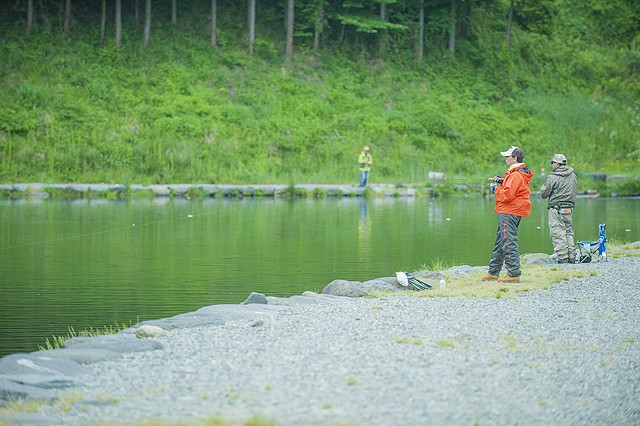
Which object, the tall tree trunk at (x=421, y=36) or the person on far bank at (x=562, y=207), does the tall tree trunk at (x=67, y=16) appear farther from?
the person on far bank at (x=562, y=207)

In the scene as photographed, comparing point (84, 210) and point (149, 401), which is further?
point (84, 210)

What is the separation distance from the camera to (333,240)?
982 inches

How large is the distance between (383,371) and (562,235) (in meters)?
10.6

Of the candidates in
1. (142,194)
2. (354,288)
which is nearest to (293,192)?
(142,194)

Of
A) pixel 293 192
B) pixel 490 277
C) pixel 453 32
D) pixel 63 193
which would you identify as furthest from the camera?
pixel 453 32

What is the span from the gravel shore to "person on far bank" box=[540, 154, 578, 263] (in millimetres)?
6073

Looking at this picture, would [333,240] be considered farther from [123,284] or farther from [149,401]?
[149,401]

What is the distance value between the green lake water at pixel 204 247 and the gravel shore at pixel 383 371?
2.91 m

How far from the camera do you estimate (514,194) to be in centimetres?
1534

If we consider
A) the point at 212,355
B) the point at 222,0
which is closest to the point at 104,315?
the point at 212,355

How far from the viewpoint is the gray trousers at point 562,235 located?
1866 centimetres

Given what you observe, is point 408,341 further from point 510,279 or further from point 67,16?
point 67,16

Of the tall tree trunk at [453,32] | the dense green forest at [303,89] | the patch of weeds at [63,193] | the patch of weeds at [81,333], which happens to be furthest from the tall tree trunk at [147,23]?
the patch of weeds at [81,333]

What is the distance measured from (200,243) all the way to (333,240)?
124 inches
